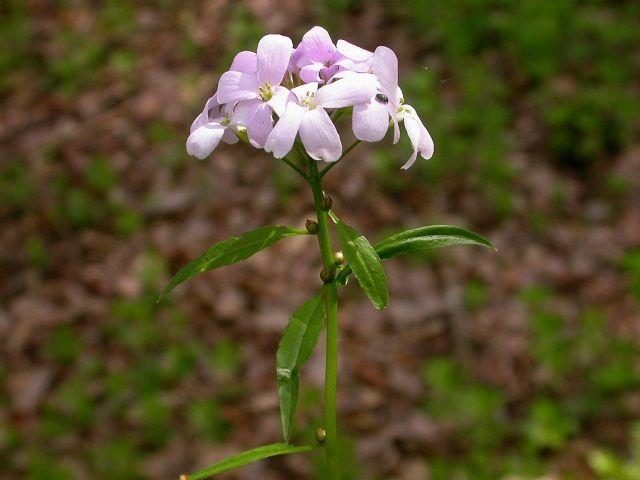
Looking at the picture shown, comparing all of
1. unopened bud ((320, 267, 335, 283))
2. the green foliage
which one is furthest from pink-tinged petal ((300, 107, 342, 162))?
the green foliage

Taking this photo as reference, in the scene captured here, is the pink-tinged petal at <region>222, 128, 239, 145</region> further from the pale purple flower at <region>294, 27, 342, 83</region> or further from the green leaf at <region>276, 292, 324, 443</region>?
the green leaf at <region>276, 292, 324, 443</region>

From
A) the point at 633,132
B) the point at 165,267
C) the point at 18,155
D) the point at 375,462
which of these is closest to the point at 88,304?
the point at 165,267

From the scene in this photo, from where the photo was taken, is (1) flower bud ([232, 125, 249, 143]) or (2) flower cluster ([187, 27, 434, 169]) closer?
(2) flower cluster ([187, 27, 434, 169])

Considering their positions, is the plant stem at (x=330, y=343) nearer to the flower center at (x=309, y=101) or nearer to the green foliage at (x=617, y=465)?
the flower center at (x=309, y=101)

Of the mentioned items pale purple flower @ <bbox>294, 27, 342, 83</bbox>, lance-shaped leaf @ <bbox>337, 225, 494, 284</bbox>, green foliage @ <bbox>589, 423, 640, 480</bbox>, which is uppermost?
pale purple flower @ <bbox>294, 27, 342, 83</bbox>

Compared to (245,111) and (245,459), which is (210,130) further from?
(245,459)

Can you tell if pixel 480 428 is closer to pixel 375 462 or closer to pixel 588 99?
pixel 375 462
